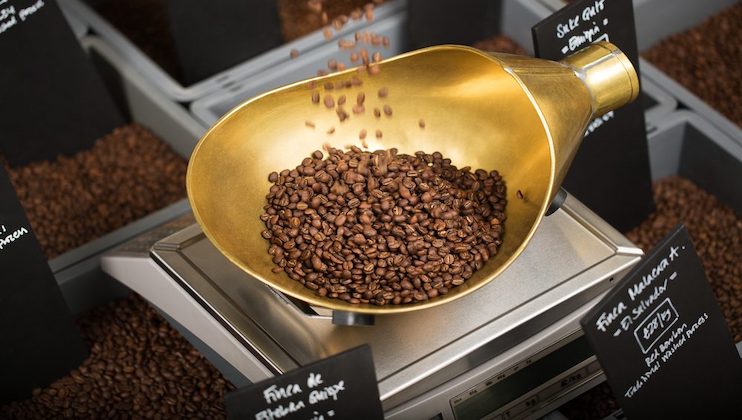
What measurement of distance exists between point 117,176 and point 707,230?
127 centimetres

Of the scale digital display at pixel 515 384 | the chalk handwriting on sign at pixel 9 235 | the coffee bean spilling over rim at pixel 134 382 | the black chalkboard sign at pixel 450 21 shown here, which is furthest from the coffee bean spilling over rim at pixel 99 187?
the scale digital display at pixel 515 384

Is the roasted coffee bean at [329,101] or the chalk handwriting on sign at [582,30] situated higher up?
the chalk handwriting on sign at [582,30]

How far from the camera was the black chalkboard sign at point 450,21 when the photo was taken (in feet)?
7.69

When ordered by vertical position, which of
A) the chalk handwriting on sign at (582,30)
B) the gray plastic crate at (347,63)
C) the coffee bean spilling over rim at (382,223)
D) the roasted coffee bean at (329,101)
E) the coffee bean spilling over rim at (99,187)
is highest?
the gray plastic crate at (347,63)

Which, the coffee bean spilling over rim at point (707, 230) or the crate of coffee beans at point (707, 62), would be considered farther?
the crate of coffee beans at point (707, 62)

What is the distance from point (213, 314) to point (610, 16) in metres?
0.86

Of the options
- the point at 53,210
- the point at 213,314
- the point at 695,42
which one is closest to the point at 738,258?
the point at 695,42

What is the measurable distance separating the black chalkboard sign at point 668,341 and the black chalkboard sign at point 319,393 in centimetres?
28

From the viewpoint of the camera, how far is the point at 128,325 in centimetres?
188

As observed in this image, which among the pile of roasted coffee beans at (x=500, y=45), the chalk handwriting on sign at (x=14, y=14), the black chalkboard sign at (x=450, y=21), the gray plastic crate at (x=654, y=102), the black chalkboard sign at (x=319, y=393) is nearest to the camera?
the black chalkboard sign at (x=319, y=393)

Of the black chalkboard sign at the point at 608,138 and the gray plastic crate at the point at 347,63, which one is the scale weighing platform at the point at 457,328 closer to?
the black chalkboard sign at the point at 608,138

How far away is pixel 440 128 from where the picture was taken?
153cm

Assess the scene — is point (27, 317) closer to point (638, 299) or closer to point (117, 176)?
point (117, 176)

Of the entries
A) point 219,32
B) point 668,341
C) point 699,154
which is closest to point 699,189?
point 699,154
